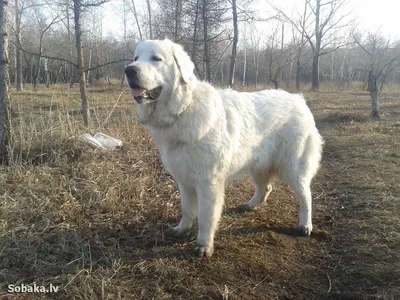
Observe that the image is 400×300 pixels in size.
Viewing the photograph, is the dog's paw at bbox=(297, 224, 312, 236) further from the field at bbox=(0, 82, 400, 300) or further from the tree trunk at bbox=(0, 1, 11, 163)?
the tree trunk at bbox=(0, 1, 11, 163)

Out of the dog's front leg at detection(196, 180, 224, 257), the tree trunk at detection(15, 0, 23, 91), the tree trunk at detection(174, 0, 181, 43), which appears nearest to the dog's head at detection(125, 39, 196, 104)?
the dog's front leg at detection(196, 180, 224, 257)

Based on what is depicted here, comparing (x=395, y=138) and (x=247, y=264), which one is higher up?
(x=395, y=138)

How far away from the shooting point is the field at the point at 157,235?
87.2 inches

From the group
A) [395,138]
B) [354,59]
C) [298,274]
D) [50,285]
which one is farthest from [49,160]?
[354,59]

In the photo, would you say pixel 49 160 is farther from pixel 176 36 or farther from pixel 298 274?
pixel 176 36

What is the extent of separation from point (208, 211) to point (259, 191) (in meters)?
1.12

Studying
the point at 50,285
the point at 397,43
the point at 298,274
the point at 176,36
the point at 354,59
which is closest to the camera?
the point at 50,285

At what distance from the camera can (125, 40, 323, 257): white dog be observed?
2.43 metres

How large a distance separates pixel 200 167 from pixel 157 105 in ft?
2.00

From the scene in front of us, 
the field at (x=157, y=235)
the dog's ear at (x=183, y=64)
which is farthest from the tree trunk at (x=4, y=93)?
the dog's ear at (x=183, y=64)

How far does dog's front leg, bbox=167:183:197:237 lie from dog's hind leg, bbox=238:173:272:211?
81 centimetres

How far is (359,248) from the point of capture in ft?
8.94

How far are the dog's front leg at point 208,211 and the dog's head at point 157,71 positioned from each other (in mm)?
817

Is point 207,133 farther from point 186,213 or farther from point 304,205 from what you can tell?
point 304,205
